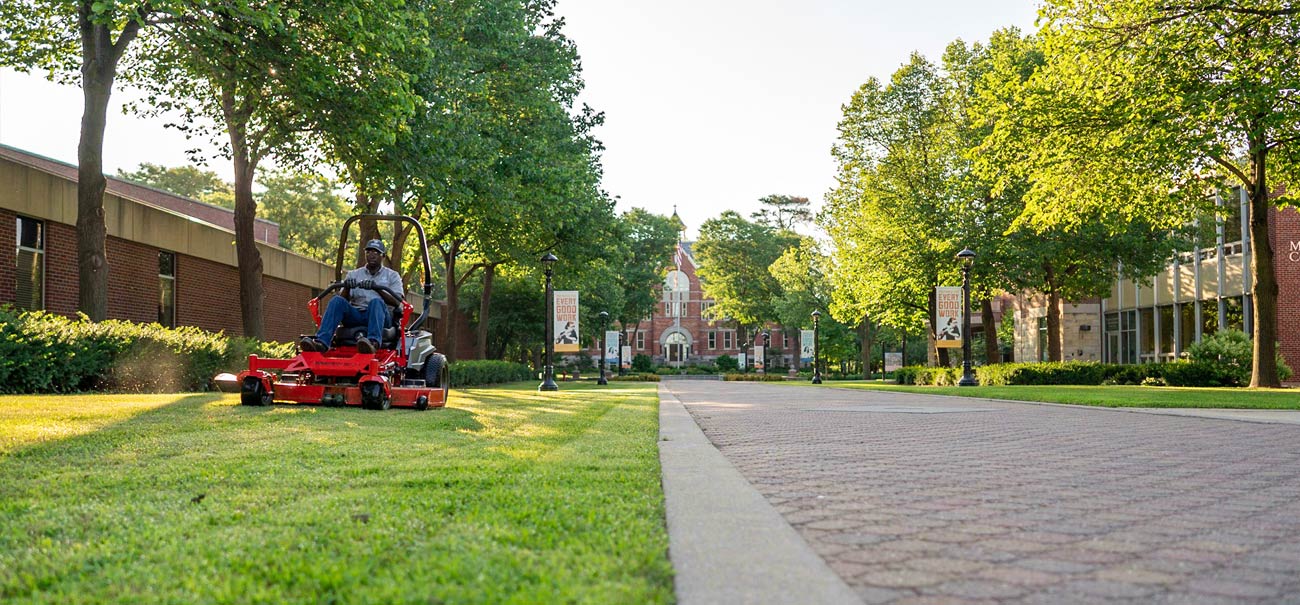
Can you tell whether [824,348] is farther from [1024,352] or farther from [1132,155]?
[1132,155]

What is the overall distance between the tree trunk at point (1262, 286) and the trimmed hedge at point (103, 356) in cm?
2082

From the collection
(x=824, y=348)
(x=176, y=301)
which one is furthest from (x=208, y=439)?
(x=824, y=348)

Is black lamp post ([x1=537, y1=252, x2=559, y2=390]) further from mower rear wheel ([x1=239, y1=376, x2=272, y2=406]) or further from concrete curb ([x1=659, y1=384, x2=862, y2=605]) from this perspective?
concrete curb ([x1=659, y1=384, x2=862, y2=605])

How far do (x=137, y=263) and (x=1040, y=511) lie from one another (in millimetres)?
21320

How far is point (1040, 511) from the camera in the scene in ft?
14.0

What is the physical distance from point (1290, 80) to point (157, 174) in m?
63.0

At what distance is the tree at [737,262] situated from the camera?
7438cm

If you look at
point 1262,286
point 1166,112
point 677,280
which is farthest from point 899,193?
point 677,280

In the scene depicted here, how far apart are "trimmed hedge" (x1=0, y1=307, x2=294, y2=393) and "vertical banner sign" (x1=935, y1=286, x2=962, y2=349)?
19247 mm

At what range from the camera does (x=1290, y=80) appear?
17.1 m

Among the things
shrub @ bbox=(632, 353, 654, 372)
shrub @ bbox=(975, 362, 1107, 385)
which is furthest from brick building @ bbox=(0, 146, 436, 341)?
shrub @ bbox=(632, 353, 654, 372)

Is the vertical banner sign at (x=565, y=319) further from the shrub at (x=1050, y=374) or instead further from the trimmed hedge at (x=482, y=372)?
the shrub at (x=1050, y=374)

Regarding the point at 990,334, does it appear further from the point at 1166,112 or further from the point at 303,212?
the point at 303,212

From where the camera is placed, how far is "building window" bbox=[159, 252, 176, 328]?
2211 centimetres
